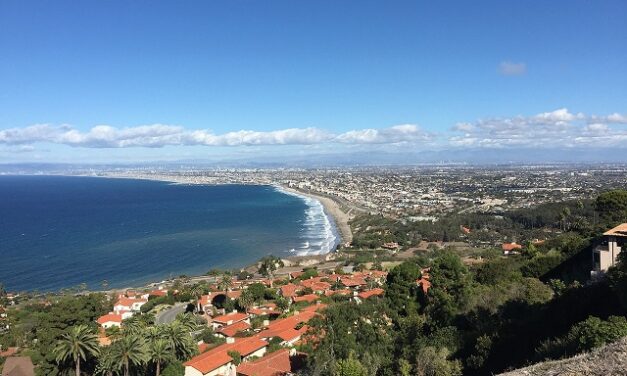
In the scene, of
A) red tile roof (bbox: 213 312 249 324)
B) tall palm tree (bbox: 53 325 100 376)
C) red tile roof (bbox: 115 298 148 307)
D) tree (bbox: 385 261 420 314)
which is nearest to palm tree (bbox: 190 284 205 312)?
red tile roof (bbox: 213 312 249 324)

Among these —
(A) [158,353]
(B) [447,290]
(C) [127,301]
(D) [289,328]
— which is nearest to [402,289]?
(B) [447,290]

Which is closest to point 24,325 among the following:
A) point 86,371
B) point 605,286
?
point 86,371

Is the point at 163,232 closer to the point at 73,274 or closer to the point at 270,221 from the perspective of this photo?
the point at 270,221

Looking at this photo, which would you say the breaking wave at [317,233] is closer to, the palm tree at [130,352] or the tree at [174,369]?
the tree at [174,369]

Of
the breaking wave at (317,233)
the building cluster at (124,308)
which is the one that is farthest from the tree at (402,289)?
the breaking wave at (317,233)

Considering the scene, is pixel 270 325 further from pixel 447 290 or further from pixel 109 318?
pixel 109 318

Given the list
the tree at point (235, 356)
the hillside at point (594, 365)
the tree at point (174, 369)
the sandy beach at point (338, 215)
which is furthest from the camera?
the sandy beach at point (338, 215)
